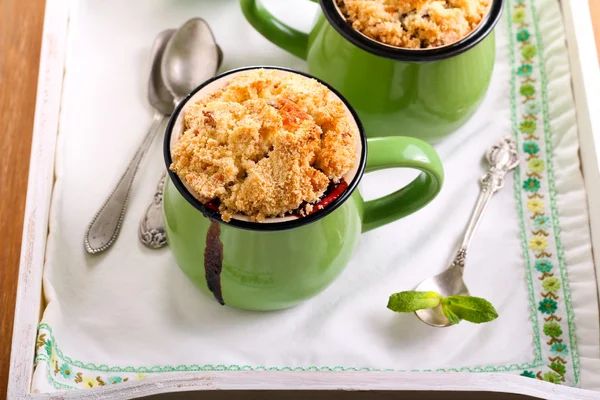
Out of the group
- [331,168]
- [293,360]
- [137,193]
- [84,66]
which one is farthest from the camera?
[84,66]

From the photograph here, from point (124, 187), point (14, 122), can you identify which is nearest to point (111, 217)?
point (124, 187)

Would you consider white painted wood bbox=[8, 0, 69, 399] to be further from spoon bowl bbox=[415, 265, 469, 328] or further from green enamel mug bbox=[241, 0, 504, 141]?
spoon bowl bbox=[415, 265, 469, 328]

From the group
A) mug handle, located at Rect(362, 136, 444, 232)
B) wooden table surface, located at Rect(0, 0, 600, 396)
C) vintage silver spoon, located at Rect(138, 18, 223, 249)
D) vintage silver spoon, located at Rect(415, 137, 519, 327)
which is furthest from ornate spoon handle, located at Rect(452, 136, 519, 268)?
vintage silver spoon, located at Rect(138, 18, 223, 249)

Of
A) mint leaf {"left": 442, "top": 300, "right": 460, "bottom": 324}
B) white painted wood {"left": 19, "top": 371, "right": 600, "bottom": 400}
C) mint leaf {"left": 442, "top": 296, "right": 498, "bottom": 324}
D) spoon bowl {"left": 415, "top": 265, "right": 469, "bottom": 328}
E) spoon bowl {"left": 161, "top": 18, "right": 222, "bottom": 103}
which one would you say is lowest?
white painted wood {"left": 19, "top": 371, "right": 600, "bottom": 400}

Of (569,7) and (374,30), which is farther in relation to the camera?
(569,7)

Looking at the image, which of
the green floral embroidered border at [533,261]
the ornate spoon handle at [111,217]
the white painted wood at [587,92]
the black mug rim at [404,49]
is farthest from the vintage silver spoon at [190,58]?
the white painted wood at [587,92]

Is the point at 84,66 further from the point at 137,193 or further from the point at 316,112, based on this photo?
the point at 316,112

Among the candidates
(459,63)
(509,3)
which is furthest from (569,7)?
(459,63)

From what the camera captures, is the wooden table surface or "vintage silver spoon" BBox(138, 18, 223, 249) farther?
"vintage silver spoon" BBox(138, 18, 223, 249)
